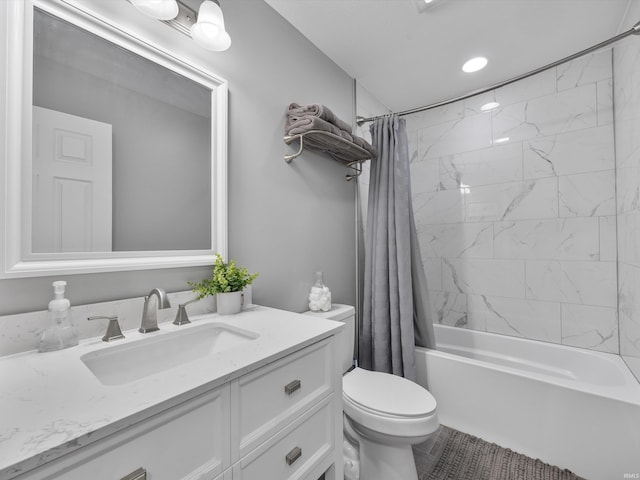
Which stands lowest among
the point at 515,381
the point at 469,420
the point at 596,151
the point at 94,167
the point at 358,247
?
the point at 469,420

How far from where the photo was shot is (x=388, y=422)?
3.92ft

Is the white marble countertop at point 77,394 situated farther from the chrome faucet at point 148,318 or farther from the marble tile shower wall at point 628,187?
the marble tile shower wall at point 628,187

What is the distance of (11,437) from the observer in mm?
413

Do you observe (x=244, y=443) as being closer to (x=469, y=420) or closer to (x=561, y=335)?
(x=469, y=420)

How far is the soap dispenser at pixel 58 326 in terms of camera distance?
0.76 metres

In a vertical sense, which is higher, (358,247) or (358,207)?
(358,207)

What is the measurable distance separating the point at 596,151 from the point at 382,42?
1.62 m

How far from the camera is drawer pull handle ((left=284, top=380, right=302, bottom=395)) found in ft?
2.61

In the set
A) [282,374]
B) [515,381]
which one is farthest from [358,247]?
[282,374]

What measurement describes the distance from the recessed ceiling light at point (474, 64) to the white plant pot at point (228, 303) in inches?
87.1

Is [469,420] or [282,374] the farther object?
[469,420]

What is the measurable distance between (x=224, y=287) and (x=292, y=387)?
505 mm

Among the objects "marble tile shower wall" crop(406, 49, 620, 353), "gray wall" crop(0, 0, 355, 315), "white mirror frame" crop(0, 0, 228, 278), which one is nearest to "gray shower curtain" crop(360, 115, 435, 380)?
"gray wall" crop(0, 0, 355, 315)

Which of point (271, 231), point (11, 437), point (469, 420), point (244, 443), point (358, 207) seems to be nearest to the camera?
point (11, 437)
